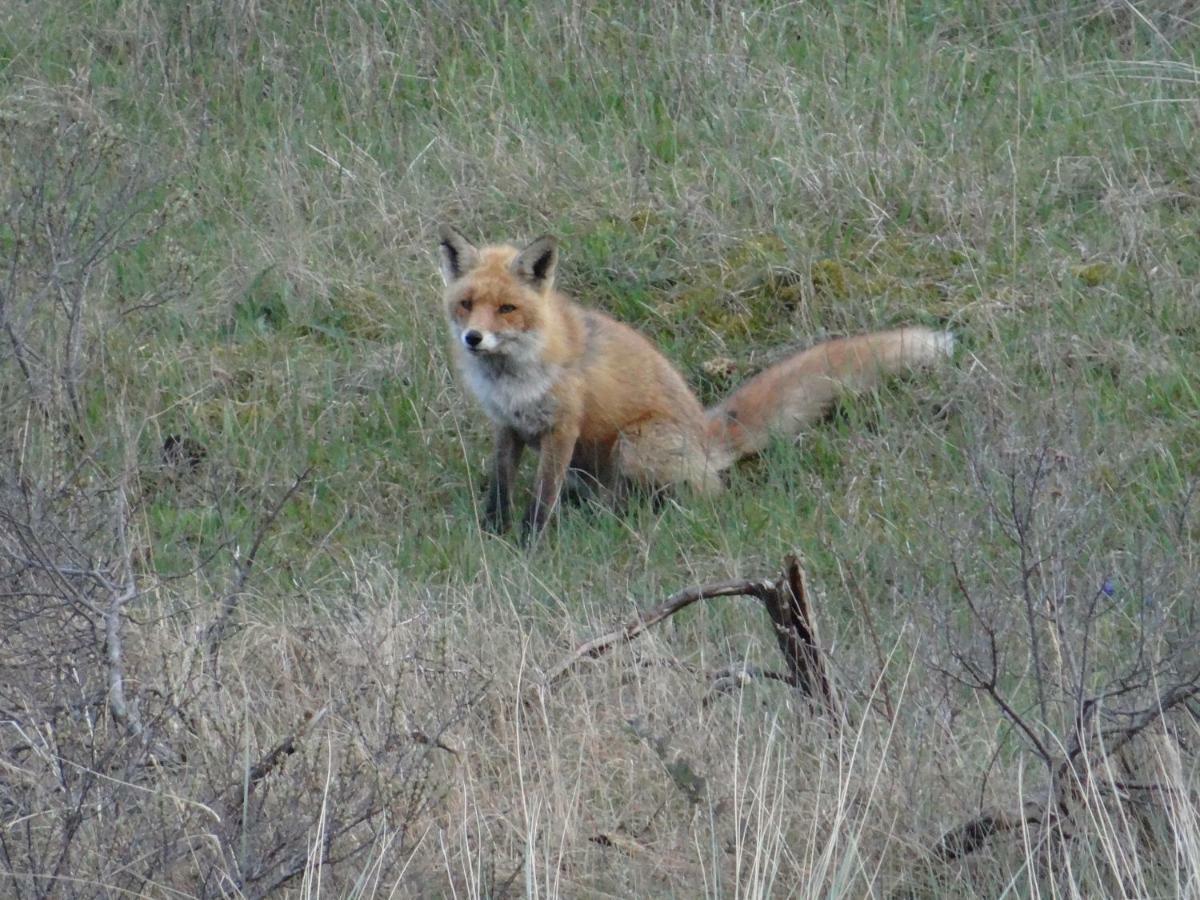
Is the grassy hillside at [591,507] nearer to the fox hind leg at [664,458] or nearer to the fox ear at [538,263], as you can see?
the fox hind leg at [664,458]

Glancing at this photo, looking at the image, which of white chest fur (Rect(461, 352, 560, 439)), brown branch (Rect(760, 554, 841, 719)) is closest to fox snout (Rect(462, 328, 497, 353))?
white chest fur (Rect(461, 352, 560, 439))

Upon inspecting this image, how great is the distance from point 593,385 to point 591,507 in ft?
1.85

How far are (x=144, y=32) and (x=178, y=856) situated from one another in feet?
25.6

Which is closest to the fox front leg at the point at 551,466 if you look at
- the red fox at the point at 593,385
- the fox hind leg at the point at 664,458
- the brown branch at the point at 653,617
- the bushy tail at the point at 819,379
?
the red fox at the point at 593,385

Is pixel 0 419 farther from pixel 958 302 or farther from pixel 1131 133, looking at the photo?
pixel 1131 133

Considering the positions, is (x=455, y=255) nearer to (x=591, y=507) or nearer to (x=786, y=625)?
(x=591, y=507)

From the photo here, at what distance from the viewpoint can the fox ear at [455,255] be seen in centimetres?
738

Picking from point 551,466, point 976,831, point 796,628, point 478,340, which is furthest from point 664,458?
point 976,831

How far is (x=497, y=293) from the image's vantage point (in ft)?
23.8

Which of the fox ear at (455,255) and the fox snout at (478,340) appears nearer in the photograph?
Answer: the fox snout at (478,340)

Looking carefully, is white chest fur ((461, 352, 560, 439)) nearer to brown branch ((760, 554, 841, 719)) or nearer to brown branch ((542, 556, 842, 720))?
brown branch ((542, 556, 842, 720))

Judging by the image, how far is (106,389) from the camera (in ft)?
25.5

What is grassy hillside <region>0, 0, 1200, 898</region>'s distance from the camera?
3768 millimetres

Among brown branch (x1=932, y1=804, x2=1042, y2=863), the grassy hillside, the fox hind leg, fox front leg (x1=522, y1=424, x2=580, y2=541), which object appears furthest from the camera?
fox front leg (x1=522, y1=424, x2=580, y2=541)
